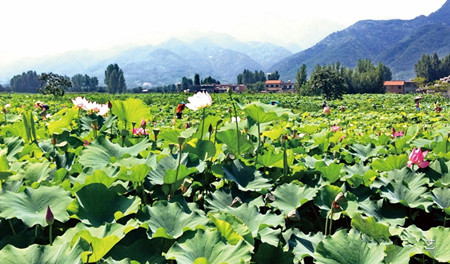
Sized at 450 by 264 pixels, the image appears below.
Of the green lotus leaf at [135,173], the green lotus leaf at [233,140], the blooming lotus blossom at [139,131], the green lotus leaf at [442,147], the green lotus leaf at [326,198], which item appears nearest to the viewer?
the green lotus leaf at [135,173]

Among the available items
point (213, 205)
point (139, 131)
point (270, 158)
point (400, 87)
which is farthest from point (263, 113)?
point (400, 87)

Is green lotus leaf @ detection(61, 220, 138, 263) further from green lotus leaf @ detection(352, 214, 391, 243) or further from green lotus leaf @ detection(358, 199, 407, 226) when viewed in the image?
green lotus leaf @ detection(358, 199, 407, 226)

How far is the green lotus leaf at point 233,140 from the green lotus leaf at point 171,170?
0.63 ft

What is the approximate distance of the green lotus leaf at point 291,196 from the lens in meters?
1.20

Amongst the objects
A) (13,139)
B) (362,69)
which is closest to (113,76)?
(362,69)

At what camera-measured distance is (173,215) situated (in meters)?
1.02

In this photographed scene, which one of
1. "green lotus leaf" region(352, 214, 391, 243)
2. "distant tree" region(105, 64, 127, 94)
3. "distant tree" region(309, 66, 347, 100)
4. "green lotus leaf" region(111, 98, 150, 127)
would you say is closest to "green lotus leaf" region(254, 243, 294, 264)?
"green lotus leaf" region(352, 214, 391, 243)

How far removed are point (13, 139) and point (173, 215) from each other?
120 centimetres

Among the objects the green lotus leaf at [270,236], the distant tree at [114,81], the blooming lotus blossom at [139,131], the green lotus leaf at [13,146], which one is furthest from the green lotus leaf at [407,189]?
the distant tree at [114,81]

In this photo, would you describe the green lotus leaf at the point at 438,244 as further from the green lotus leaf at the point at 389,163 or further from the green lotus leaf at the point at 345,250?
the green lotus leaf at the point at 389,163

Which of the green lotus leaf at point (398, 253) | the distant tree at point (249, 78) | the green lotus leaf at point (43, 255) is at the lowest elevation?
the green lotus leaf at point (398, 253)

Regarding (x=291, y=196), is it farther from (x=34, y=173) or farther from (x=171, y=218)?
(x=34, y=173)

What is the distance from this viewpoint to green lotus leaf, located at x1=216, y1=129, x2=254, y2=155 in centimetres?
147

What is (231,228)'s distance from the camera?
87 cm
